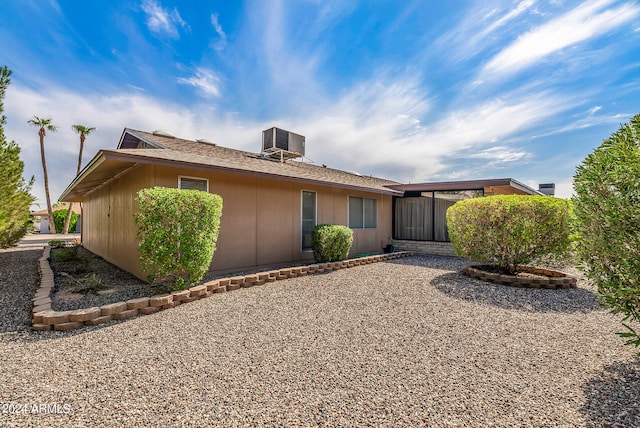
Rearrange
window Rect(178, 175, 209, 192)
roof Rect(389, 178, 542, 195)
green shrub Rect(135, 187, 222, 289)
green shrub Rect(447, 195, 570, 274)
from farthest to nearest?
roof Rect(389, 178, 542, 195) < green shrub Rect(447, 195, 570, 274) < window Rect(178, 175, 209, 192) < green shrub Rect(135, 187, 222, 289)

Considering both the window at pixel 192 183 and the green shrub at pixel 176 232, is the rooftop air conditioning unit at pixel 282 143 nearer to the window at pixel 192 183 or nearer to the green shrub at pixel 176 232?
the window at pixel 192 183

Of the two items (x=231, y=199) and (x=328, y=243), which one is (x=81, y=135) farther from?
(x=328, y=243)

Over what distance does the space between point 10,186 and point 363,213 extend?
37.3 ft

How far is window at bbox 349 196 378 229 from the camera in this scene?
10.5 m

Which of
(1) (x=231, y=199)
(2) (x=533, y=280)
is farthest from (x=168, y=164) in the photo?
(2) (x=533, y=280)

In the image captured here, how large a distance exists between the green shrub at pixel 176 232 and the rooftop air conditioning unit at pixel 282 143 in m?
6.59

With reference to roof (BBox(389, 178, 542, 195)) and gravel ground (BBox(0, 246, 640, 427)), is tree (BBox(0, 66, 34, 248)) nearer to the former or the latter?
gravel ground (BBox(0, 246, 640, 427))

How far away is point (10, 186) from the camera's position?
26.8ft

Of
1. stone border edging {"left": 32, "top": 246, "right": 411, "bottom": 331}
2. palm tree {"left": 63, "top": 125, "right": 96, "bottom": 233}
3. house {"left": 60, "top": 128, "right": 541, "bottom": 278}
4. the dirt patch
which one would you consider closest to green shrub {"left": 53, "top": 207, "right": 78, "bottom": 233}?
palm tree {"left": 63, "top": 125, "right": 96, "bottom": 233}

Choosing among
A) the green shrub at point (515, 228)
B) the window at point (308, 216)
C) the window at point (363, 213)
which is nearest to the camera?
the green shrub at point (515, 228)

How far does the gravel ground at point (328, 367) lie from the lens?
81.7 inches

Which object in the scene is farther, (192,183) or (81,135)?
(81,135)

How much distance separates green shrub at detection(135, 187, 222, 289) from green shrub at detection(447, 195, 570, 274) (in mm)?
6254

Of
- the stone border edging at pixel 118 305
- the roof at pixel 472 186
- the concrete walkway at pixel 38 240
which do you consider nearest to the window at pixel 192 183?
the stone border edging at pixel 118 305
